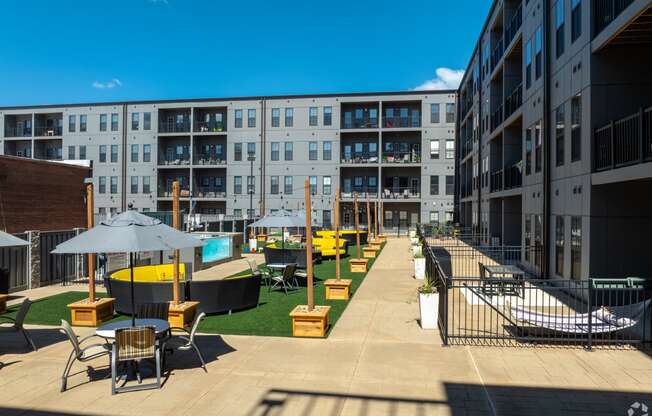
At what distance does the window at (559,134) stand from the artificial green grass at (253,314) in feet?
26.3

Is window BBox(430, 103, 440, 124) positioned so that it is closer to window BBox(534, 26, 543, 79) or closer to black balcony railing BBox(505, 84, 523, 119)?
black balcony railing BBox(505, 84, 523, 119)

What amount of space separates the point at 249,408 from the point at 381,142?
47625mm

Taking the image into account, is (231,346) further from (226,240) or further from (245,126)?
(245,126)

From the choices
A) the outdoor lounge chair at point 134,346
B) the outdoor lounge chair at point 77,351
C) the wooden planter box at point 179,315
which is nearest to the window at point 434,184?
the wooden planter box at point 179,315

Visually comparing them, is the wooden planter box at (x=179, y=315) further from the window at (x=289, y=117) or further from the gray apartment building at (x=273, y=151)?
the window at (x=289, y=117)

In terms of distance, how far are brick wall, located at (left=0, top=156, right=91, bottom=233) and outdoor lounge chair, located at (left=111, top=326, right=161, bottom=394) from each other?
21810mm

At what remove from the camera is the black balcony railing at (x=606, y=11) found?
12.3 m

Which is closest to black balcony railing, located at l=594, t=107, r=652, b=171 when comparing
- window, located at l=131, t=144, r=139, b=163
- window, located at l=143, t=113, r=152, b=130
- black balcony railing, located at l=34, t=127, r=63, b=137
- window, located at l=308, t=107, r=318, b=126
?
window, located at l=308, t=107, r=318, b=126

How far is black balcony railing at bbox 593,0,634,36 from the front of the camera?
12.3 meters

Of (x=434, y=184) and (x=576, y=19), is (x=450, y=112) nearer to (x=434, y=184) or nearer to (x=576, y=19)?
(x=434, y=184)

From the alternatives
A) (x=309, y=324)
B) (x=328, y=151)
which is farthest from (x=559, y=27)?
(x=328, y=151)

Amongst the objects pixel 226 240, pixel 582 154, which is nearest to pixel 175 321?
pixel 582 154

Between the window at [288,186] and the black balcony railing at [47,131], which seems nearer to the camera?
the window at [288,186]

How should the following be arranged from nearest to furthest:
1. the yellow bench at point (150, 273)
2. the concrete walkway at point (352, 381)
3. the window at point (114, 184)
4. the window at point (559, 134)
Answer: the concrete walkway at point (352, 381)
the yellow bench at point (150, 273)
the window at point (559, 134)
the window at point (114, 184)
